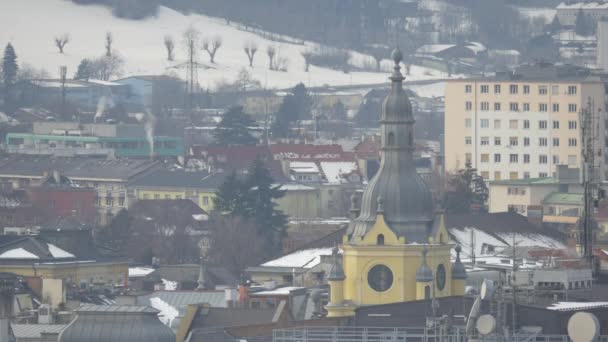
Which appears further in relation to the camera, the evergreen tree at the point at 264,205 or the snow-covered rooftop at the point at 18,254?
the evergreen tree at the point at 264,205

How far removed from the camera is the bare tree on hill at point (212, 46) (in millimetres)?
161625

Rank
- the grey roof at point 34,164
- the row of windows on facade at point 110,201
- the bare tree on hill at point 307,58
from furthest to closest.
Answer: the bare tree on hill at point 307,58 < the grey roof at point 34,164 < the row of windows on facade at point 110,201

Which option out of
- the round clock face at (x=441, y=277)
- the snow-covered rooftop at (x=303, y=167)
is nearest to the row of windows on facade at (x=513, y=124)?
the snow-covered rooftop at (x=303, y=167)

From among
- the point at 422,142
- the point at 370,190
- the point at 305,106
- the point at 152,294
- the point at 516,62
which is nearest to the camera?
the point at 370,190

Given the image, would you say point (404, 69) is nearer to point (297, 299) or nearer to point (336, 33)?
point (336, 33)

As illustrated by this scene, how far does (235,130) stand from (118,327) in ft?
230

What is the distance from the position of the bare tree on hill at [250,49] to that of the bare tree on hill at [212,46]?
1209 millimetres

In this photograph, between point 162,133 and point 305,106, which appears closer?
point 162,133

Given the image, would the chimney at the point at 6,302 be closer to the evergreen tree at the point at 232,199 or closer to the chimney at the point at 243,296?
the chimney at the point at 243,296

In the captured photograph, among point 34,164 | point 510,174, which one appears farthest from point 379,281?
point 34,164

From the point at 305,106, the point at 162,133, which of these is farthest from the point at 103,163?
the point at 305,106

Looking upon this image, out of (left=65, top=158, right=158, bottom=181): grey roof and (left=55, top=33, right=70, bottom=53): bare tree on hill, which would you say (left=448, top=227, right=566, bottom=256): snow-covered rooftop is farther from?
(left=55, top=33, right=70, bottom=53): bare tree on hill

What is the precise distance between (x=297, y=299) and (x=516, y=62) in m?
101

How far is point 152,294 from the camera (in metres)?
57.2
